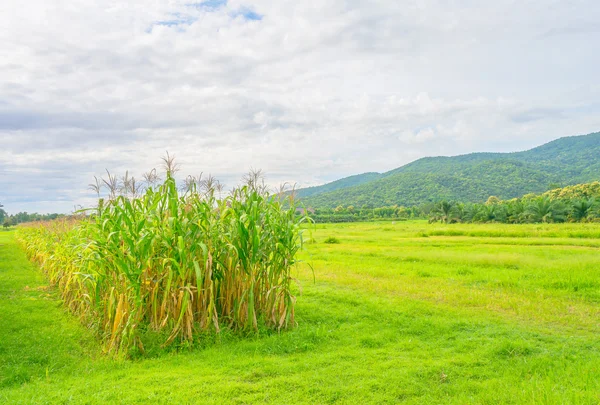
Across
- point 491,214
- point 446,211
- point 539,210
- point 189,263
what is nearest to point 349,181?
point 446,211

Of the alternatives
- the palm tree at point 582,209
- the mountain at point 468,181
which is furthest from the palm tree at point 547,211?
the mountain at point 468,181

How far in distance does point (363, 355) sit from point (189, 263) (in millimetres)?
3132

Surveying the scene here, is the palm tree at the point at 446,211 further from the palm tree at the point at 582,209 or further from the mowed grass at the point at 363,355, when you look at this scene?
the mowed grass at the point at 363,355

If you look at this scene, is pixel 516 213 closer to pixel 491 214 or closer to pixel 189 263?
pixel 491 214

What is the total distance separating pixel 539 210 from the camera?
46062 millimetres

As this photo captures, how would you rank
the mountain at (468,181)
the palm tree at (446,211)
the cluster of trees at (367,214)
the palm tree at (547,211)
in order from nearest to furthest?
1. the palm tree at (547,211)
2. the palm tree at (446,211)
3. the cluster of trees at (367,214)
4. the mountain at (468,181)

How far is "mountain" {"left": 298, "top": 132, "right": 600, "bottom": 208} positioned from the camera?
108 meters

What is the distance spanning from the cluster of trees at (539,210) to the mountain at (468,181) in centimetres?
3945

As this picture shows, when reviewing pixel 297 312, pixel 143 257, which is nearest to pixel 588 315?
pixel 297 312

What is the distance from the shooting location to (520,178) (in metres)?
115

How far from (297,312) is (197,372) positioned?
12.0 feet

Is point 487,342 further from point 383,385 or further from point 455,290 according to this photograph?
point 455,290

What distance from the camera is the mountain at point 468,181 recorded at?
108m

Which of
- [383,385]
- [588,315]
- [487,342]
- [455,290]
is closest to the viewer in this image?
[383,385]
